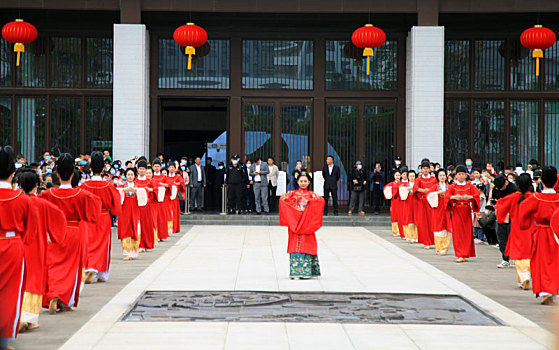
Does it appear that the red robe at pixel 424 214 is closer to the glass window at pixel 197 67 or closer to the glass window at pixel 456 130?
the glass window at pixel 456 130

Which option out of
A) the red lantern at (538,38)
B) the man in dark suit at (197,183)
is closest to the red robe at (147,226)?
the man in dark suit at (197,183)

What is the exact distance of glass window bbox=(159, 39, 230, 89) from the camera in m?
20.7

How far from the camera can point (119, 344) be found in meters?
5.92

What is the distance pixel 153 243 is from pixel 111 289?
4.43 meters

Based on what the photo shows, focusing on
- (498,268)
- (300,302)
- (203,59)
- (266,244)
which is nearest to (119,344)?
(300,302)

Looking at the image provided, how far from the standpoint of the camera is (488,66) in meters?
20.7

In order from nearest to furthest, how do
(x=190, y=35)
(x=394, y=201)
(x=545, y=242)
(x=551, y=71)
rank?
(x=545, y=242), (x=394, y=201), (x=190, y=35), (x=551, y=71)

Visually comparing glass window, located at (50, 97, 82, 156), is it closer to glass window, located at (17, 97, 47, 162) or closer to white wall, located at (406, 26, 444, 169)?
glass window, located at (17, 97, 47, 162)

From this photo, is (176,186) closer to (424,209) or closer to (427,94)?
(424,209)

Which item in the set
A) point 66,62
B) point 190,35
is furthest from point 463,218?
point 66,62

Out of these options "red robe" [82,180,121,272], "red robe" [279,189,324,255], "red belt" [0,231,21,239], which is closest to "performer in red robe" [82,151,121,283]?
"red robe" [82,180,121,272]

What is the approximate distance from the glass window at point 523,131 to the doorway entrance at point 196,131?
9.58m

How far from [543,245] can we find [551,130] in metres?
13.4

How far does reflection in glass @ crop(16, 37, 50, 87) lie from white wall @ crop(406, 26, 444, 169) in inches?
401
